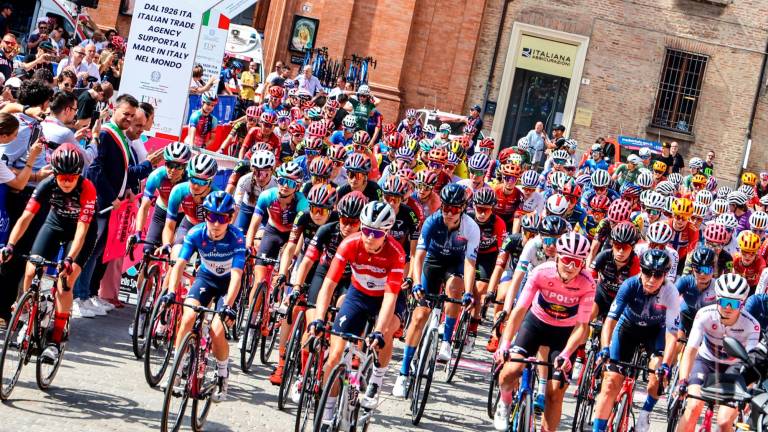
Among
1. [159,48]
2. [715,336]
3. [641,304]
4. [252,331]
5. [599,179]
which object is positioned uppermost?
[159,48]

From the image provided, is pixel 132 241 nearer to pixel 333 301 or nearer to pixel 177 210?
pixel 177 210

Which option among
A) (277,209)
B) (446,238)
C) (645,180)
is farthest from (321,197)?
(645,180)

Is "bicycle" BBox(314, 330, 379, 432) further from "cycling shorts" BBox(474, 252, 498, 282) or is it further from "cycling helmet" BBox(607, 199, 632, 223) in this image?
"cycling helmet" BBox(607, 199, 632, 223)

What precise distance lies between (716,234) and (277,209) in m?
5.92

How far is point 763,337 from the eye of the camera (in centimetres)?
1212

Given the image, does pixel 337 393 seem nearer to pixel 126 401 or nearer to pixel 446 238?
pixel 126 401

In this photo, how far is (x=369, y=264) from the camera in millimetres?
10078

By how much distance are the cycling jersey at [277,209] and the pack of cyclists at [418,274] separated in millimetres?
15

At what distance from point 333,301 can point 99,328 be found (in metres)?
2.64

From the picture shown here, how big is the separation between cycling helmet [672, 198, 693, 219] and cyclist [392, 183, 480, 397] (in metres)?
5.27

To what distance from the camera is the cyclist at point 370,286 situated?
955cm

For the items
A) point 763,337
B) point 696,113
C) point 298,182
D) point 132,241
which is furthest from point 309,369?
point 696,113

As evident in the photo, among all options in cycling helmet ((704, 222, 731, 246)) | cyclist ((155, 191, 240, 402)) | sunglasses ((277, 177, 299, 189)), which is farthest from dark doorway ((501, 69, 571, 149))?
cyclist ((155, 191, 240, 402))

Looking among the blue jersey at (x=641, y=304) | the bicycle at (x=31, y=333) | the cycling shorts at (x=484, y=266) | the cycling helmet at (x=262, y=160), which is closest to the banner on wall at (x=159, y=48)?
the cycling helmet at (x=262, y=160)
